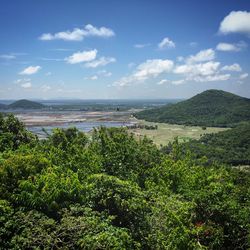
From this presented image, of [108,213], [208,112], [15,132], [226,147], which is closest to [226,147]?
[226,147]

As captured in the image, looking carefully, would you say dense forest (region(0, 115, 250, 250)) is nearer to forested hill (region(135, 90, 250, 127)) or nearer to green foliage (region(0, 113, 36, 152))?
green foliage (region(0, 113, 36, 152))

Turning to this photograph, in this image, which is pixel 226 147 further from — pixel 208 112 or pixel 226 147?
pixel 208 112

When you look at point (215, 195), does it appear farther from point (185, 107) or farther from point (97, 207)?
point (185, 107)

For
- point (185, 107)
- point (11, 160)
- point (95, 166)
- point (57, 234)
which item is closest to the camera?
point (57, 234)

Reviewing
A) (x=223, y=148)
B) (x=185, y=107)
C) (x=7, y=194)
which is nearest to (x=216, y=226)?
(x=7, y=194)

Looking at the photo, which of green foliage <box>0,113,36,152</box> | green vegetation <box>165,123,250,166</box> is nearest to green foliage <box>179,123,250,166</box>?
green vegetation <box>165,123,250,166</box>
